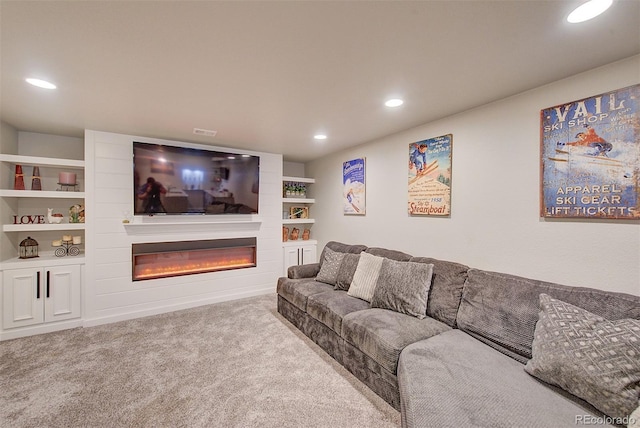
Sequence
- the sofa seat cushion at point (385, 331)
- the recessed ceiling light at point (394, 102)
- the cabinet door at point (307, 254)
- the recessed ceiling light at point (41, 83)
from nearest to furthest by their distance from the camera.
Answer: the sofa seat cushion at point (385, 331)
the recessed ceiling light at point (41, 83)
the recessed ceiling light at point (394, 102)
the cabinet door at point (307, 254)

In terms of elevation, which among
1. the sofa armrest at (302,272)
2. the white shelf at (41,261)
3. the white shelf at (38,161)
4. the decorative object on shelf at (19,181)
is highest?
the white shelf at (38,161)

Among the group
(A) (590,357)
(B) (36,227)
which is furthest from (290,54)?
(B) (36,227)

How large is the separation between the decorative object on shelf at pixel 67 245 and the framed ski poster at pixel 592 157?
4892 millimetres

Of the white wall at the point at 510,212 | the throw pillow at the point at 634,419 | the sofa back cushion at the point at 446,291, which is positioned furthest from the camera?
the sofa back cushion at the point at 446,291

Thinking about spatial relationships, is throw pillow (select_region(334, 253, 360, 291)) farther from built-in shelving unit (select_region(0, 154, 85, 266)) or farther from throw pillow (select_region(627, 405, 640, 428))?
built-in shelving unit (select_region(0, 154, 85, 266))

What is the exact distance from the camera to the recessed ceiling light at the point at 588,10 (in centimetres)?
124

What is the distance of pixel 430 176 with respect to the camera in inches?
113

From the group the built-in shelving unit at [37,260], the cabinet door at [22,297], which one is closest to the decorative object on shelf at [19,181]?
the built-in shelving unit at [37,260]

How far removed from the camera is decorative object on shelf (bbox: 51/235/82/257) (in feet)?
10.8

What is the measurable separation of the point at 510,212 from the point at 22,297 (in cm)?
491

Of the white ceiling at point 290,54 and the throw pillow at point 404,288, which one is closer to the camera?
the white ceiling at point 290,54

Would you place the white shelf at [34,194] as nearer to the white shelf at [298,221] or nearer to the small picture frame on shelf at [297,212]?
the white shelf at [298,221]

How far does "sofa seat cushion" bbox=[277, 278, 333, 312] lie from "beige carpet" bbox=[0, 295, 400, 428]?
13.3 inches

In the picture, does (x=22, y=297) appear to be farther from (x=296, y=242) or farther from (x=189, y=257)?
(x=296, y=242)
